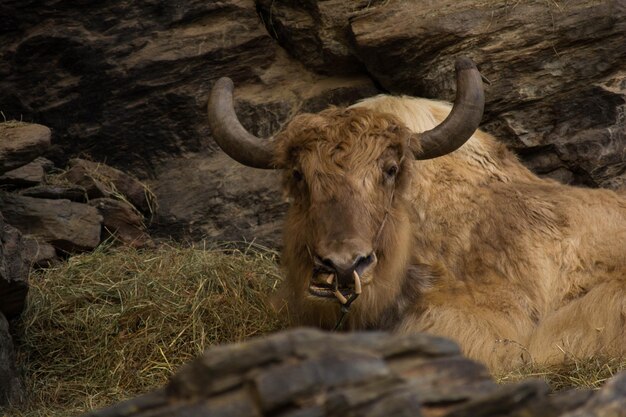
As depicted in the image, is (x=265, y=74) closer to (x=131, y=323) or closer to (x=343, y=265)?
(x=131, y=323)

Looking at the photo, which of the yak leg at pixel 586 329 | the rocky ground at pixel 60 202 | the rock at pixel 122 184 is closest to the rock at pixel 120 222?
the rocky ground at pixel 60 202

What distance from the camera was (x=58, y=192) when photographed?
911 cm

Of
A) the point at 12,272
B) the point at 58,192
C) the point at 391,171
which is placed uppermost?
the point at 391,171

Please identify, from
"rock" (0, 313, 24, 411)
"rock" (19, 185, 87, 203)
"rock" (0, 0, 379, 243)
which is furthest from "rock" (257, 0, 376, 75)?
"rock" (0, 313, 24, 411)

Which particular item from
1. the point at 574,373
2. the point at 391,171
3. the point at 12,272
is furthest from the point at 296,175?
the point at 574,373

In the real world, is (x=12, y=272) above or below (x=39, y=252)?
above

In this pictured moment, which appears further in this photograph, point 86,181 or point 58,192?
point 86,181

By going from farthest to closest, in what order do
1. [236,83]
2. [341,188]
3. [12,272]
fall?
[236,83] → [12,272] → [341,188]

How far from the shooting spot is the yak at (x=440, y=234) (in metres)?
6.75

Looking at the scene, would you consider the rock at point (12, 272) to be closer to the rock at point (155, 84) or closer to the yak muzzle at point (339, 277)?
the yak muzzle at point (339, 277)

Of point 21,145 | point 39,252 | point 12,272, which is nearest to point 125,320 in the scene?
point 12,272

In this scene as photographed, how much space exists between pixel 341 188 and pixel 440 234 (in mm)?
1142

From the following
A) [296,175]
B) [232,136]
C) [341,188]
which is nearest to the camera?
[341,188]

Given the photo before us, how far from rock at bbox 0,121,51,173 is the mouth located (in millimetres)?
2952
